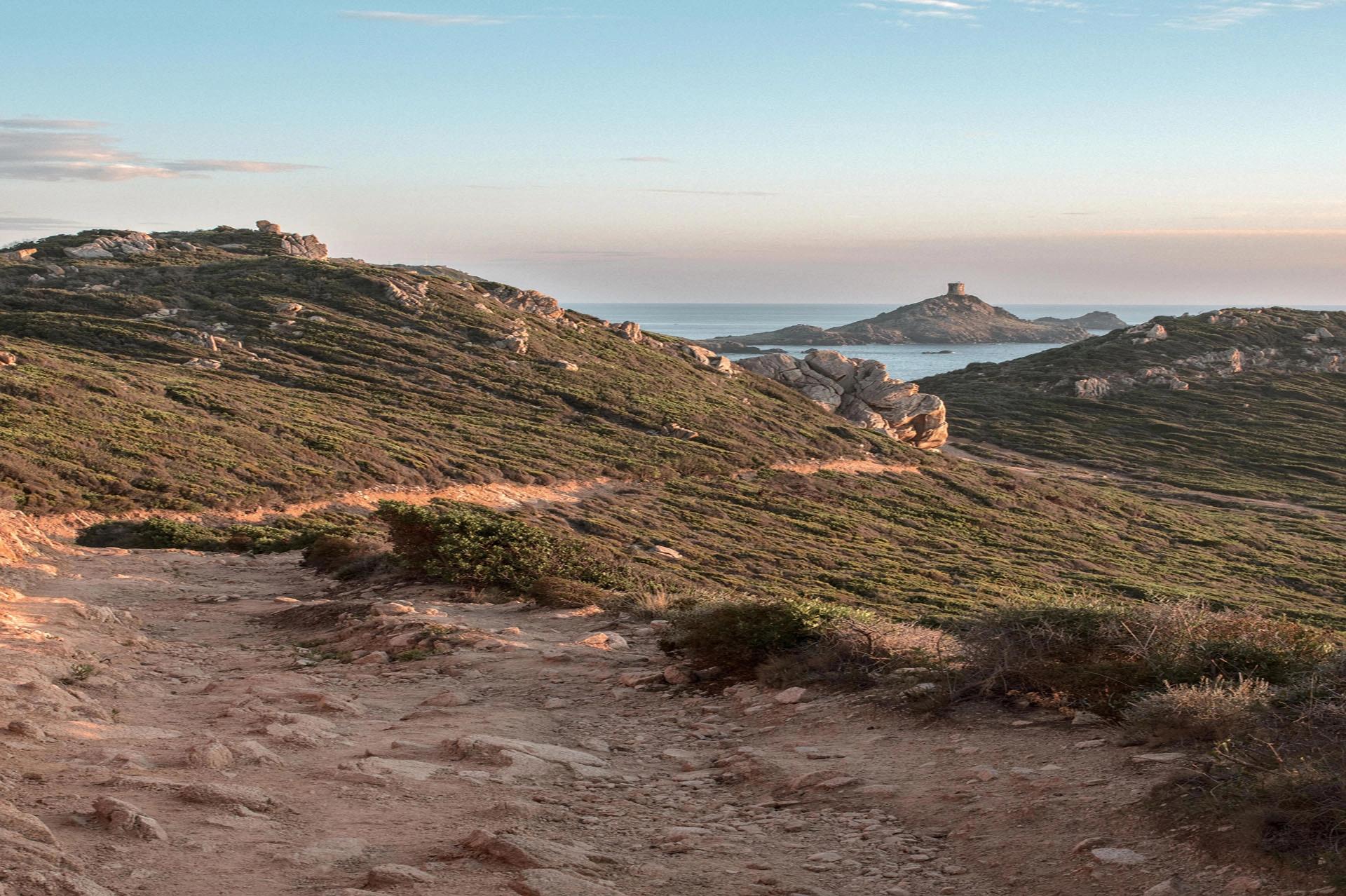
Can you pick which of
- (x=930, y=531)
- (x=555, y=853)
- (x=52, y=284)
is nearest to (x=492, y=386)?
(x=930, y=531)

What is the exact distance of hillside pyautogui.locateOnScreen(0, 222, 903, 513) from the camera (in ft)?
98.8

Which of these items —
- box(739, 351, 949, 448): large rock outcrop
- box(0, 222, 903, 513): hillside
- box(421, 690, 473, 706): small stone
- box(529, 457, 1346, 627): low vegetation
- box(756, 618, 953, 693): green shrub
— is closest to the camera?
box(756, 618, 953, 693): green shrub

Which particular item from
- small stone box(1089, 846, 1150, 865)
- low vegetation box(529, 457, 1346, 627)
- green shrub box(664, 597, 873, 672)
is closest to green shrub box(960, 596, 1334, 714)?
green shrub box(664, 597, 873, 672)

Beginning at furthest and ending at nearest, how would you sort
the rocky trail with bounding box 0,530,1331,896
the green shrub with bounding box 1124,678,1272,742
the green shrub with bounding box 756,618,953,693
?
the green shrub with bounding box 756,618,953,693 → the green shrub with bounding box 1124,678,1272,742 → the rocky trail with bounding box 0,530,1331,896

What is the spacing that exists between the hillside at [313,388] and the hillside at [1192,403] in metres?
25.9

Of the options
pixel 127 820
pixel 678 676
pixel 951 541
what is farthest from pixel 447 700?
pixel 951 541

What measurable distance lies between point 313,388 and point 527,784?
4847cm

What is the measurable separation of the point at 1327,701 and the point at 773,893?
140 inches

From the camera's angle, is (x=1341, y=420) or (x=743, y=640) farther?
(x=1341, y=420)

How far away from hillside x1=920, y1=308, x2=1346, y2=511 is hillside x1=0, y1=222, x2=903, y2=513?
25.9 metres

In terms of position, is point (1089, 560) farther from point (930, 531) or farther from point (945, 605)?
point (945, 605)

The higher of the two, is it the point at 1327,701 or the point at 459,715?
the point at 1327,701

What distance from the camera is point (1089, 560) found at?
148ft

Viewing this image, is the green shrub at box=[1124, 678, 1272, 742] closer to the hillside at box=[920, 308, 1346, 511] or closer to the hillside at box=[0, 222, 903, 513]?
the hillside at box=[0, 222, 903, 513]
